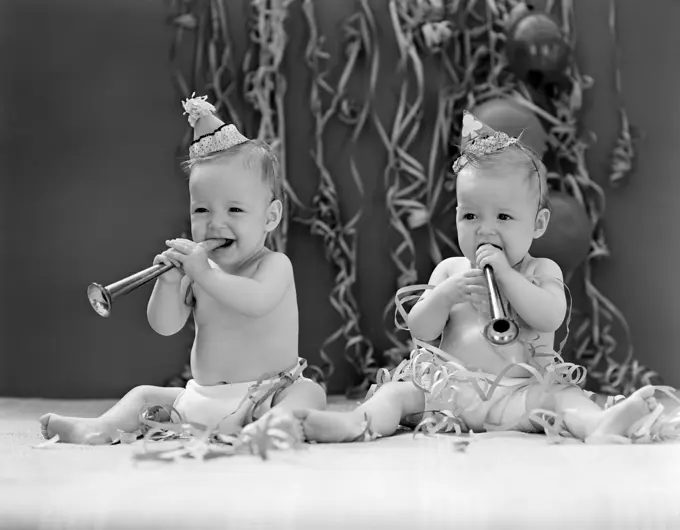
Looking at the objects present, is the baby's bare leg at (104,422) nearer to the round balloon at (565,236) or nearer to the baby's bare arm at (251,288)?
the baby's bare arm at (251,288)

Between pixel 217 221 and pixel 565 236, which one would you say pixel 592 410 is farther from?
pixel 565 236

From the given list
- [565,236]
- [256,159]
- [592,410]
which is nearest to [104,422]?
[256,159]

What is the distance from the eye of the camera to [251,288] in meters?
1.23

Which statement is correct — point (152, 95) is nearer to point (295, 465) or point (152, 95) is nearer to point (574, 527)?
point (295, 465)

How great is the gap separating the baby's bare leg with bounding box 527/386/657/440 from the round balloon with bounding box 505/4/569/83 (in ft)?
3.18

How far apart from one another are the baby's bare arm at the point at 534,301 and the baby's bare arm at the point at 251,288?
34cm

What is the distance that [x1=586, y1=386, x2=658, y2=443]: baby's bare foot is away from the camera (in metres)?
1.09

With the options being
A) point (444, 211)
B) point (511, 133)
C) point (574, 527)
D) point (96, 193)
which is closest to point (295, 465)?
point (574, 527)

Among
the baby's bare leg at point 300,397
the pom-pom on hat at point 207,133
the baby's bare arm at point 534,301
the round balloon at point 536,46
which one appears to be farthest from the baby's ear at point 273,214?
the round balloon at point 536,46

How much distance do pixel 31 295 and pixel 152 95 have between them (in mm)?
604

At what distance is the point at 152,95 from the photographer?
2.13 meters

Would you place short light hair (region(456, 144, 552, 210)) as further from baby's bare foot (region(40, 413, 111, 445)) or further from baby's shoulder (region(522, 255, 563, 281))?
baby's bare foot (region(40, 413, 111, 445))

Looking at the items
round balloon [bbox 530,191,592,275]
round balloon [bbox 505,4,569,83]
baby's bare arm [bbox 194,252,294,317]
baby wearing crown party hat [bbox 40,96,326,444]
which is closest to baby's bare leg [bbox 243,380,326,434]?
baby wearing crown party hat [bbox 40,96,326,444]

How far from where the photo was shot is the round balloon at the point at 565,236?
183 centimetres
